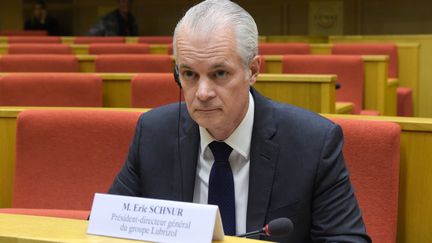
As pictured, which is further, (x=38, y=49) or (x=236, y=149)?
(x=38, y=49)

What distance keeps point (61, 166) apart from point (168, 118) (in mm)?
345

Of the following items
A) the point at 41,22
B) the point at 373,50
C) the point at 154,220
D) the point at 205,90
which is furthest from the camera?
the point at 41,22

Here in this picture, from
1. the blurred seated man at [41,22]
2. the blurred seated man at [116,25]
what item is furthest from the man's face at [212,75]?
the blurred seated man at [41,22]

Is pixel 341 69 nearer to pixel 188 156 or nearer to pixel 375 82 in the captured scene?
pixel 375 82

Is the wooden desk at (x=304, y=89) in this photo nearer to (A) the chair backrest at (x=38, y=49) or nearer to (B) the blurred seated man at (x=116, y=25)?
(A) the chair backrest at (x=38, y=49)

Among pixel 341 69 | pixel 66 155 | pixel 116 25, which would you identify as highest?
pixel 116 25

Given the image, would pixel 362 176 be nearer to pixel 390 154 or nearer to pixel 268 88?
pixel 390 154

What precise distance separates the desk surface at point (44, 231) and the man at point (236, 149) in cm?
21

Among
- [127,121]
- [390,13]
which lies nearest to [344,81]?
[127,121]

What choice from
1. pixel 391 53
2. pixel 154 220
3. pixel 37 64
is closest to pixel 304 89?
pixel 37 64

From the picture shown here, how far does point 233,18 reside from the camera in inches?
26.9

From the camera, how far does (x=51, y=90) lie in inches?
58.0

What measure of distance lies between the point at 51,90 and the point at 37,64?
21.3 inches

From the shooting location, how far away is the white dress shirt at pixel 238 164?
75 centimetres
